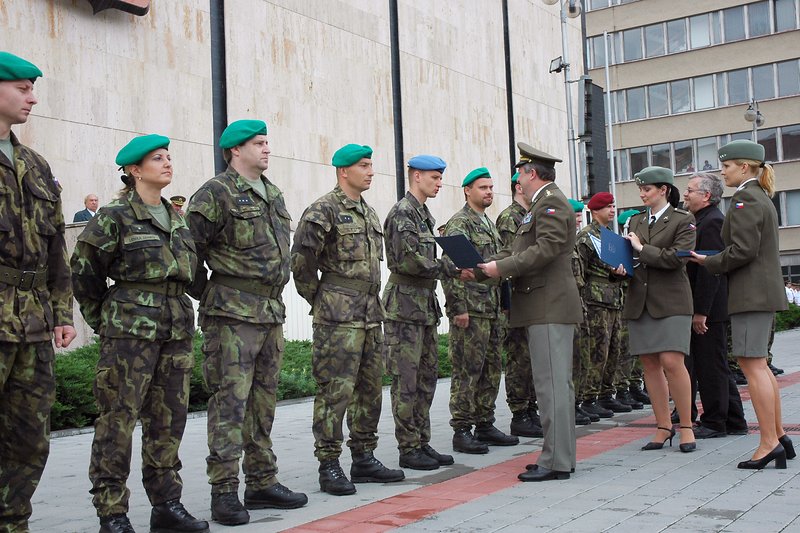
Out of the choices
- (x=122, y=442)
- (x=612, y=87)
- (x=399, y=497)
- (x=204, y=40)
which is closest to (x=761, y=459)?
(x=399, y=497)

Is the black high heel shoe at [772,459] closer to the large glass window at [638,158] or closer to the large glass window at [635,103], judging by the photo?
the large glass window at [638,158]

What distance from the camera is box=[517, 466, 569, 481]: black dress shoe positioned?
6445 mm

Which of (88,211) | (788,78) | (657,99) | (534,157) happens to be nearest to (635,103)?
(657,99)

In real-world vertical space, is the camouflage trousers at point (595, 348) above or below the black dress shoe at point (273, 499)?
above

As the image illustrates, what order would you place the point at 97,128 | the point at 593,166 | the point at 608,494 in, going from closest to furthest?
the point at 608,494 < the point at 593,166 < the point at 97,128

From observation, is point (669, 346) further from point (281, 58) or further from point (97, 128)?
point (281, 58)

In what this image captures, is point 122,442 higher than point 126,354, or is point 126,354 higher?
point 126,354

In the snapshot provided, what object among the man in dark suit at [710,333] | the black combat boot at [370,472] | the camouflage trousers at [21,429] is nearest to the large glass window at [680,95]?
the man in dark suit at [710,333]

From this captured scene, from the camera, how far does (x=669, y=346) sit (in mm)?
7434

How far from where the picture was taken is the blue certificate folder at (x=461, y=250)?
6.76m

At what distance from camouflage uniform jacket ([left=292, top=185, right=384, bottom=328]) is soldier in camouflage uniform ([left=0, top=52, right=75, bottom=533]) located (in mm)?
2081

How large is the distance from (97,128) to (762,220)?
38.9 ft

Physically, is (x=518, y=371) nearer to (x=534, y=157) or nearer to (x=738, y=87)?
(x=534, y=157)

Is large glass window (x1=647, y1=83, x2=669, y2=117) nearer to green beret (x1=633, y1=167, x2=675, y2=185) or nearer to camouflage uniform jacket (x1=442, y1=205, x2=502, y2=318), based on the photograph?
camouflage uniform jacket (x1=442, y1=205, x2=502, y2=318)
